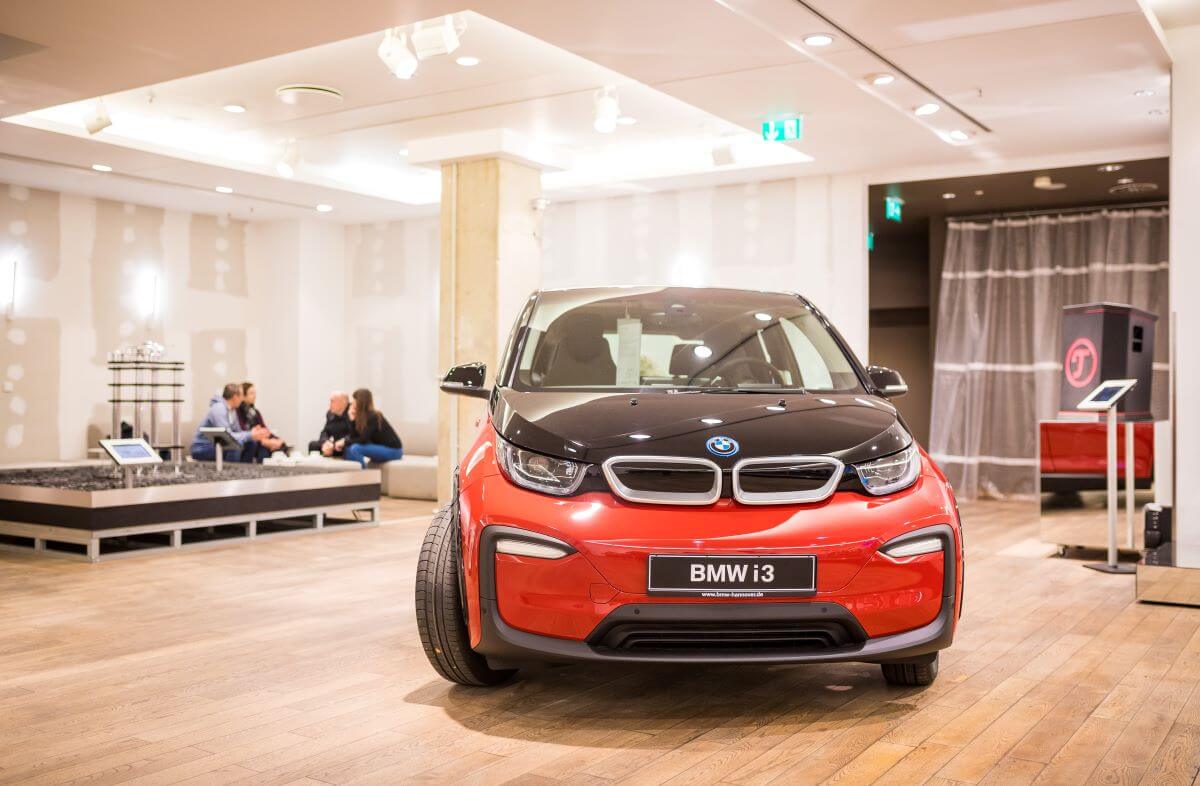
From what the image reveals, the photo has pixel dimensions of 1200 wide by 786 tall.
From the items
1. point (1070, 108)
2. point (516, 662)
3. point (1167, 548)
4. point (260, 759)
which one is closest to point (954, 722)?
point (516, 662)

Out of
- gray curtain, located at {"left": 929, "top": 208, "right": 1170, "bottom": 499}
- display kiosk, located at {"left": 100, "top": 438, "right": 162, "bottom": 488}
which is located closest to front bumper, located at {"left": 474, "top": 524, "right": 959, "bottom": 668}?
display kiosk, located at {"left": 100, "top": 438, "right": 162, "bottom": 488}

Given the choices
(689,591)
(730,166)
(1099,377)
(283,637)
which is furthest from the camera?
(730,166)

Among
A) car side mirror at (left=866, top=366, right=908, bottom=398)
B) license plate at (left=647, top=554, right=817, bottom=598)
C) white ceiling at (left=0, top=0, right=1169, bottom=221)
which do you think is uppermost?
white ceiling at (left=0, top=0, right=1169, bottom=221)

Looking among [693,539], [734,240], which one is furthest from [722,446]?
[734,240]

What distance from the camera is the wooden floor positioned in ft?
8.49

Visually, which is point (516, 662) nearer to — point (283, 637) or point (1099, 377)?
point (283, 637)

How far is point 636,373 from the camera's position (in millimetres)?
3459

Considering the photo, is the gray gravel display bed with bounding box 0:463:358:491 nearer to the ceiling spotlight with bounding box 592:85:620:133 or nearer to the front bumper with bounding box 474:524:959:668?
the ceiling spotlight with bounding box 592:85:620:133

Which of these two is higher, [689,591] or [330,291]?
[330,291]

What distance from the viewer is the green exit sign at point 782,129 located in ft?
24.8

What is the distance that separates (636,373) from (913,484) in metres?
0.98

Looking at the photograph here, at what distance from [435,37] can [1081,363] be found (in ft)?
13.9

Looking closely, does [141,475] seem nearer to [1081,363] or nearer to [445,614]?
[445,614]

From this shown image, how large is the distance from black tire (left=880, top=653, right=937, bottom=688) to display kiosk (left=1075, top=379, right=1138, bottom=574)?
3233 mm
